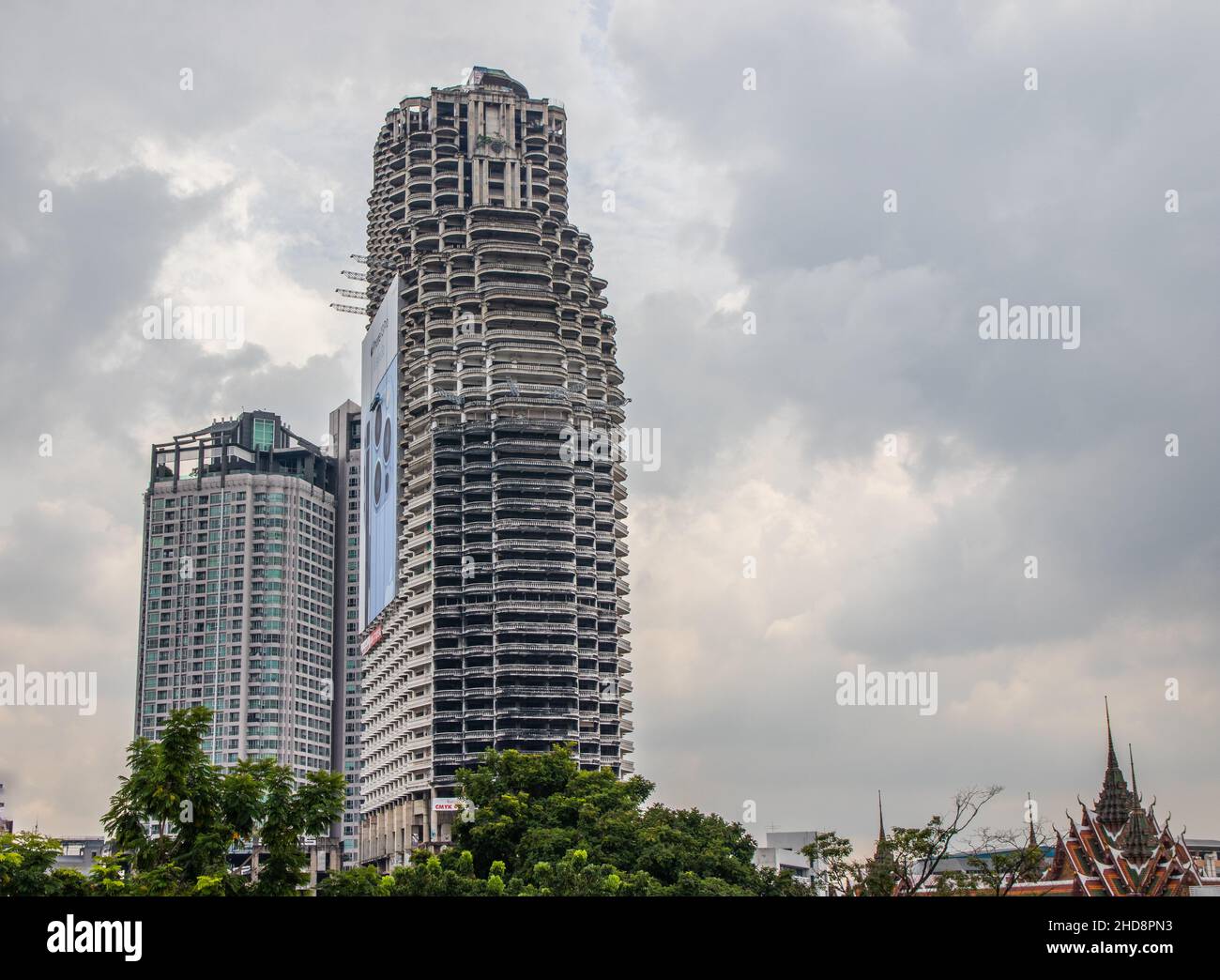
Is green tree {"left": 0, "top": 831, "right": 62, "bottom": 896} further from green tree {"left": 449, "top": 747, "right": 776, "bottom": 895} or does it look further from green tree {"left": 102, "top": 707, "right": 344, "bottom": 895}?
green tree {"left": 449, "top": 747, "right": 776, "bottom": 895}

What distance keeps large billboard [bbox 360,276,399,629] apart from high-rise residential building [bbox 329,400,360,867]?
39416 millimetres

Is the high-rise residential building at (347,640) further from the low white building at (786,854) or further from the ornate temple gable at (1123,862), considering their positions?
the ornate temple gable at (1123,862)

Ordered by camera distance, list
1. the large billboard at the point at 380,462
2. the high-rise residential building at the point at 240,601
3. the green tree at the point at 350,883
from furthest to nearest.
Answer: the high-rise residential building at the point at 240,601, the large billboard at the point at 380,462, the green tree at the point at 350,883

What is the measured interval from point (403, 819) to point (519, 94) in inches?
2929

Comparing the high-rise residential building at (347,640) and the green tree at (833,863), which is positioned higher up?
the high-rise residential building at (347,640)

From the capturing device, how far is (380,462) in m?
143

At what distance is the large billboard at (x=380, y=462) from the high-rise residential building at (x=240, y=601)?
109 feet

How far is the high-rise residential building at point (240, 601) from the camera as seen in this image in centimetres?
17775

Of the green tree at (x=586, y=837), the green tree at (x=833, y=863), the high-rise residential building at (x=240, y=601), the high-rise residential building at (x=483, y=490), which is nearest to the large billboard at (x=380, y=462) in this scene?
the high-rise residential building at (x=483, y=490)

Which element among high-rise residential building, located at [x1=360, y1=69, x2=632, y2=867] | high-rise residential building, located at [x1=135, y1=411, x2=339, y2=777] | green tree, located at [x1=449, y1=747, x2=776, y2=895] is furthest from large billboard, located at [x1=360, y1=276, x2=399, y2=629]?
green tree, located at [x1=449, y1=747, x2=776, y2=895]

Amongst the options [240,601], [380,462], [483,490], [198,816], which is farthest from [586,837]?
[240,601]
